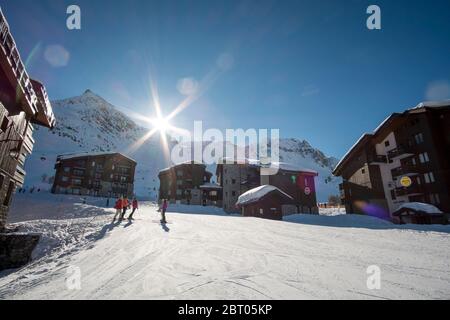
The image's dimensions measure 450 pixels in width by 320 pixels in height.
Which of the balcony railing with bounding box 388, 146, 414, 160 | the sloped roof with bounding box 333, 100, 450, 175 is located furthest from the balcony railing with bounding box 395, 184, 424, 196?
the sloped roof with bounding box 333, 100, 450, 175

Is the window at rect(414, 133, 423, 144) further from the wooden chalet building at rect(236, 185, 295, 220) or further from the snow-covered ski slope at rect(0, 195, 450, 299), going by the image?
the snow-covered ski slope at rect(0, 195, 450, 299)

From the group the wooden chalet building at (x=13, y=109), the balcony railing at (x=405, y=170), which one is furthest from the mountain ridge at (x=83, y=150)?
the balcony railing at (x=405, y=170)

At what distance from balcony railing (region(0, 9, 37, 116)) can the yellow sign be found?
3857 centimetres

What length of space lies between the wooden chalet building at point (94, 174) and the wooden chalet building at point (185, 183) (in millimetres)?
11095

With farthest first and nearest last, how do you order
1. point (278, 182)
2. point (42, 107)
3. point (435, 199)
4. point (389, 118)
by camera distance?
point (278, 182)
point (389, 118)
point (435, 199)
point (42, 107)

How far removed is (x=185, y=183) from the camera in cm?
6094

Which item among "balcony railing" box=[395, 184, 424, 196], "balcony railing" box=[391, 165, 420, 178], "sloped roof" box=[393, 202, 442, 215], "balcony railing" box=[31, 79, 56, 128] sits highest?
"balcony railing" box=[31, 79, 56, 128]

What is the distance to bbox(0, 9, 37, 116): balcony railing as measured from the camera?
8.02 meters

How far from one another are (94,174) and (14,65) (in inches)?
2196

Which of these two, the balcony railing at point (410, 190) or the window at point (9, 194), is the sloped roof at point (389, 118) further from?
the window at point (9, 194)

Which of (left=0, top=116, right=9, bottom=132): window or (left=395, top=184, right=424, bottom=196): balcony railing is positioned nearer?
(left=0, top=116, right=9, bottom=132): window

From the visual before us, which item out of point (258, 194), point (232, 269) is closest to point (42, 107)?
point (232, 269)

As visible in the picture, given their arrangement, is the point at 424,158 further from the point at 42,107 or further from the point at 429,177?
the point at 42,107

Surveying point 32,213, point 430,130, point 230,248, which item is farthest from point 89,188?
point 430,130
